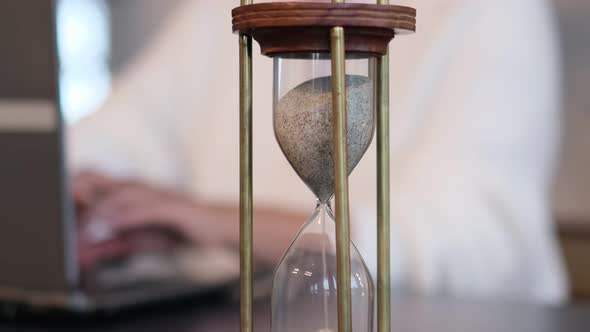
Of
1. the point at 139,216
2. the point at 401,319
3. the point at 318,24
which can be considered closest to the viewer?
the point at 318,24

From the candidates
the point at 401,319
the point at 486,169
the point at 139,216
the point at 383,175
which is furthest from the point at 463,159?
the point at 383,175

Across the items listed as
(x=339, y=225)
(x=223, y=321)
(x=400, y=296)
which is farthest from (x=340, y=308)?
(x=400, y=296)

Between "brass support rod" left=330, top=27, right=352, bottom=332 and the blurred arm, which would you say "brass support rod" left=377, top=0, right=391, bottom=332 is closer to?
"brass support rod" left=330, top=27, right=352, bottom=332

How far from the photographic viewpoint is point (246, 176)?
1.27 ft

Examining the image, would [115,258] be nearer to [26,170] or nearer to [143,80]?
[26,170]

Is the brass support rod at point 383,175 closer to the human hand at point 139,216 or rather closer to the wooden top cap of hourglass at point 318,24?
the wooden top cap of hourglass at point 318,24

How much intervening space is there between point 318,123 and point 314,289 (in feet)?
0.27

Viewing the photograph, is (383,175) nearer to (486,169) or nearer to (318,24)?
(318,24)

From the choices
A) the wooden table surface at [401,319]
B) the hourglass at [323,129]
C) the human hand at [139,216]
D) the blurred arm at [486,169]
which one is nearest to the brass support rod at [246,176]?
the hourglass at [323,129]

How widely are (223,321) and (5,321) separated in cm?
19

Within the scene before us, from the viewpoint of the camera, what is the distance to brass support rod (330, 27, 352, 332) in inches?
13.9

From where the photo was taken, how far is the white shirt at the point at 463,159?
1.18m

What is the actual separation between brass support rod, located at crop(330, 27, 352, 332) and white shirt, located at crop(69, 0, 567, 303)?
74 cm

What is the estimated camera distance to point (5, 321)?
702 mm
